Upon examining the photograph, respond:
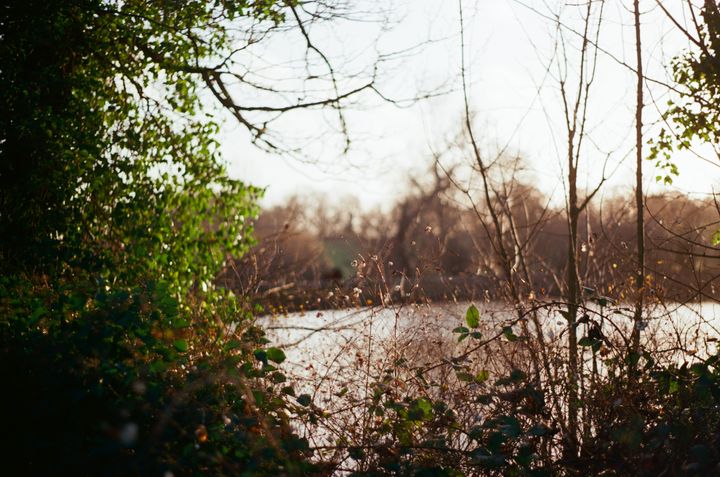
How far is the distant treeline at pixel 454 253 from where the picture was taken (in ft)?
17.1

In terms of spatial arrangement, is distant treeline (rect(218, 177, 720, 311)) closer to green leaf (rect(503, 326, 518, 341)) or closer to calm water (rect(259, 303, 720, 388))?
calm water (rect(259, 303, 720, 388))

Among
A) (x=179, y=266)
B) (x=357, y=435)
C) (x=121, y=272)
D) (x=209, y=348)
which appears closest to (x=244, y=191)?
(x=179, y=266)

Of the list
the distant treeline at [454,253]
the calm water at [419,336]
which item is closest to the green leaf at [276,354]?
the calm water at [419,336]

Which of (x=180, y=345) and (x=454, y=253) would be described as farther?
(x=454, y=253)

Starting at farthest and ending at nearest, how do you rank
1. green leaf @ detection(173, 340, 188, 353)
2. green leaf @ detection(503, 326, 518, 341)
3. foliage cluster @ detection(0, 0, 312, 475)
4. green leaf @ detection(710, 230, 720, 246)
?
1. foliage cluster @ detection(0, 0, 312, 475)
2. green leaf @ detection(710, 230, 720, 246)
3. green leaf @ detection(503, 326, 518, 341)
4. green leaf @ detection(173, 340, 188, 353)

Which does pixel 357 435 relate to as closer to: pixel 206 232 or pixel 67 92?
pixel 206 232

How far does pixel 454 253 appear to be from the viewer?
554 cm

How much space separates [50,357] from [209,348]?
5.61ft

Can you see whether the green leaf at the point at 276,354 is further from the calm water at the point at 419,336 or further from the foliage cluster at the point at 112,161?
the foliage cluster at the point at 112,161

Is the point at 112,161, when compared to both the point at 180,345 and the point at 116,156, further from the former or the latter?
the point at 180,345

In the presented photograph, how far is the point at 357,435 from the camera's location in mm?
3945

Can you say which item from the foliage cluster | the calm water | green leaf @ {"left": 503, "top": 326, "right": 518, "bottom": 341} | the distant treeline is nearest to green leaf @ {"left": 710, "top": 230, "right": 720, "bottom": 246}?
the distant treeline

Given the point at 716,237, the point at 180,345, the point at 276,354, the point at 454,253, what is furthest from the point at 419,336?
the point at 180,345

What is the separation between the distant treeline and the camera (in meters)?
5.21
